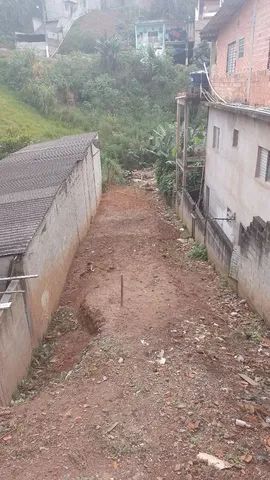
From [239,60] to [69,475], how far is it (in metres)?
12.4

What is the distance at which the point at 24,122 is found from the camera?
2562 cm

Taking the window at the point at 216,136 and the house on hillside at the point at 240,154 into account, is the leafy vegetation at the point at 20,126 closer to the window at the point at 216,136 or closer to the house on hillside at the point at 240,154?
the house on hillside at the point at 240,154

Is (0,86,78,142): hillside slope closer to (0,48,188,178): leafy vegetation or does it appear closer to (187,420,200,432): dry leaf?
(0,48,188,178): leafy vegetation

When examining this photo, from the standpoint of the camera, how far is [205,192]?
15.8 m

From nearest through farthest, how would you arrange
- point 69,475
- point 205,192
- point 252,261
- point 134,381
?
point 69,475 → point 134,381 → point 252,261 → point 205,192

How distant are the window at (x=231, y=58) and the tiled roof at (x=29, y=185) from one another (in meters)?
6.04

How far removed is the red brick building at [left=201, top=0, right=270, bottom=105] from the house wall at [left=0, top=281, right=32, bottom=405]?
775cm

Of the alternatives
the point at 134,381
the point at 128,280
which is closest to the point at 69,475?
the point at 134,381

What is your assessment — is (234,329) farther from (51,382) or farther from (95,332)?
(51,382)

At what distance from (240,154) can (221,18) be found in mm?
5615

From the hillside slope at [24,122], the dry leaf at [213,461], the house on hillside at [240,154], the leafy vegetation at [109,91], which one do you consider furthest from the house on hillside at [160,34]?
the dry leaf at [213,461]

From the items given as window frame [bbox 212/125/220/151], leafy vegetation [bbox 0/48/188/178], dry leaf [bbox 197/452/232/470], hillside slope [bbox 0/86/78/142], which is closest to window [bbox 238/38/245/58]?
window frame [bbox 212/125/220/151]

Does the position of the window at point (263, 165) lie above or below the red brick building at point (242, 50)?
below

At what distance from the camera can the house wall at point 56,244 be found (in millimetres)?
8531
